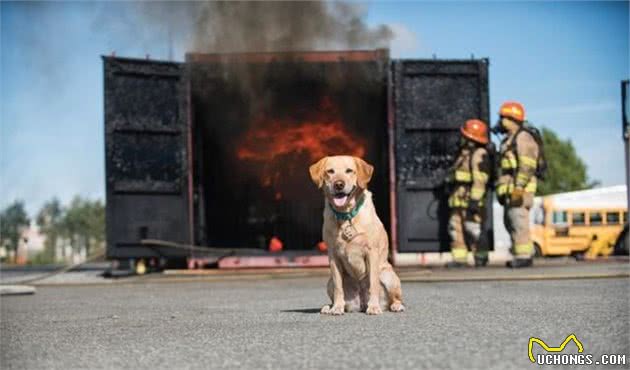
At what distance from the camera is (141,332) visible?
5.72m

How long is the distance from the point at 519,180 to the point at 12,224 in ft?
98.1

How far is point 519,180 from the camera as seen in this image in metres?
13.7

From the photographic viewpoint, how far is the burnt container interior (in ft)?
46.4

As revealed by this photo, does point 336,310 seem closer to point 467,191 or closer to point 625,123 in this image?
point 625,123

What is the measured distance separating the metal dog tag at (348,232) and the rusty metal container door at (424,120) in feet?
23.4

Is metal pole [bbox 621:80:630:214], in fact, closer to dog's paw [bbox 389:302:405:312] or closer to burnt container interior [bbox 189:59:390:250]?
dog's paw [bbox 389:302:405:312]

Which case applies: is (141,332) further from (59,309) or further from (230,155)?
(230,155)

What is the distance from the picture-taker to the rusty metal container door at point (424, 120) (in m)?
13.5

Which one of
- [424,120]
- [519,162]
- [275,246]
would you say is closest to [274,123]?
[275,246]

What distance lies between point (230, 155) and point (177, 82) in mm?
2325

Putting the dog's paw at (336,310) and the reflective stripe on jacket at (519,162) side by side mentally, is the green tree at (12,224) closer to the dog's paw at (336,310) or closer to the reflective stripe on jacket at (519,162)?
the reflective stripe on jacket at (519,162)
